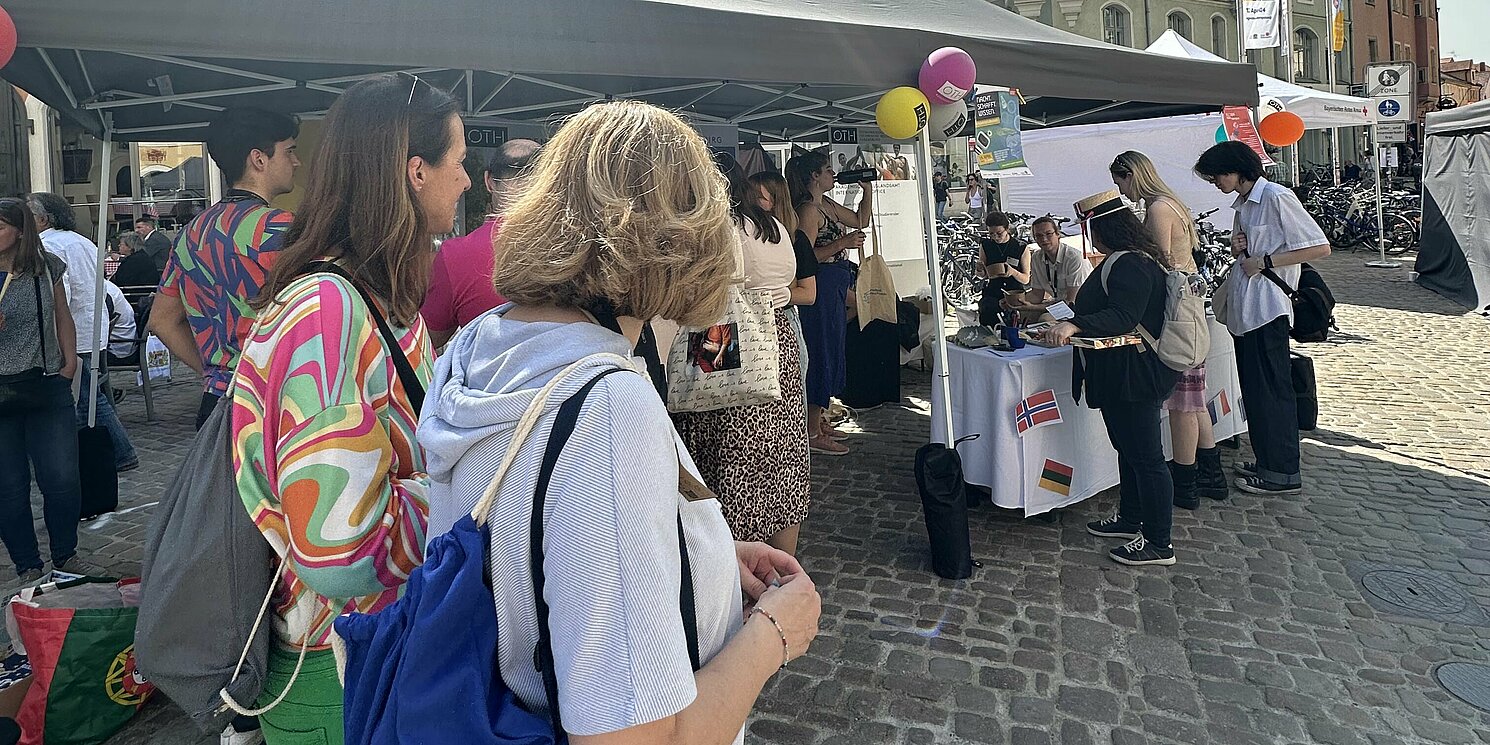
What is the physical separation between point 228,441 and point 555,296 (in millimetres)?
717

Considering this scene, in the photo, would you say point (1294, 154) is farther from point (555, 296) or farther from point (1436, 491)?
point (555, 296)

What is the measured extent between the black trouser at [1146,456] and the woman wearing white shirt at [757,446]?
4.81 feet

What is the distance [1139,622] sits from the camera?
355 cm

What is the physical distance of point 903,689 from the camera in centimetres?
311

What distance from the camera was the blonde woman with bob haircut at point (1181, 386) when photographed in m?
4.47

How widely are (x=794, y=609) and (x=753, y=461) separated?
6.88 feet

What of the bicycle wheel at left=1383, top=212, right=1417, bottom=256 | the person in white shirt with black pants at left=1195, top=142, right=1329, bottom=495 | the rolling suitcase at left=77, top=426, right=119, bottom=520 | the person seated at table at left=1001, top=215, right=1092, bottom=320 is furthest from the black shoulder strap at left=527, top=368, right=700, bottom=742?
the bicycle wheel at left=1383, top=212, right=1417, bottom=256

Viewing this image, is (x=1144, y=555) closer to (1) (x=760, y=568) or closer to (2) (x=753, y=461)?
(2) (x=753, y=461)

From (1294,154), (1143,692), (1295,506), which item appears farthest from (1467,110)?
(1294,154)

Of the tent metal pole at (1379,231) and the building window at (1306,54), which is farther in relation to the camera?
the building window at (1306,54)

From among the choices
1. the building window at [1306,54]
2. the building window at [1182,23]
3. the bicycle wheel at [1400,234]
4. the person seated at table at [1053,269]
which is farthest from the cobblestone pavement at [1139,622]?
the building window at [1306,54]

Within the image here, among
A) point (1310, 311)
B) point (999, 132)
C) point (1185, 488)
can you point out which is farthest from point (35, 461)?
point (1310, 311)

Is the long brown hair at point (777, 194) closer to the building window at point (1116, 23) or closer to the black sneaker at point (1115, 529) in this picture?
the black sneaker at point (1115, 529)

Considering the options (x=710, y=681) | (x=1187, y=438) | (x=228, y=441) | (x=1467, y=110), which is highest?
(x=1467, y=110)
